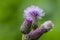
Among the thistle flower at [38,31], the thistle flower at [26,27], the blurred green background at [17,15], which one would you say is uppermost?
the blurred green background at [17,15]

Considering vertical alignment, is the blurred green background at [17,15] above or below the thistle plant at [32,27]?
above

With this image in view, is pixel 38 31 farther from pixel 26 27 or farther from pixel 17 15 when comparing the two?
pixel 17 15

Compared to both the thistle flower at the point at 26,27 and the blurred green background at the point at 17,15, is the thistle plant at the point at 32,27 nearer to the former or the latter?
the thistle flower at the point at 26,27

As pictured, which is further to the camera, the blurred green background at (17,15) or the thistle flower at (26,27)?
the blurred green background at (17,15)

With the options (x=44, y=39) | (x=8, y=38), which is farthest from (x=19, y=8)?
(x=44, y=39)

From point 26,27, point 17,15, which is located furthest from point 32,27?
point 17,15

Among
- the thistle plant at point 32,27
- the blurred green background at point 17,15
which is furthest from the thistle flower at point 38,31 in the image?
the blurred green background at point 17,15

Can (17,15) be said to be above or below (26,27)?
above

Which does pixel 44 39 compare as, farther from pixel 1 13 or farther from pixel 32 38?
pixel 32 38
